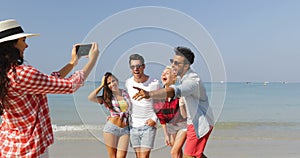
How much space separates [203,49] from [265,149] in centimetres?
552

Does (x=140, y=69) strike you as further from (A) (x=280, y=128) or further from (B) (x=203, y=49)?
(A) (x=280, y=128)

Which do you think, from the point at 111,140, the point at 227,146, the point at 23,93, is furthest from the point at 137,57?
the point at 227,146

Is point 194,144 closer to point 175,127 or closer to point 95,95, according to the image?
point 175,127

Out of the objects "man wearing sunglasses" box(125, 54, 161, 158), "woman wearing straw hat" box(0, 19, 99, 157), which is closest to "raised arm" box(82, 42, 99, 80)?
"woman wearing straw hat" box(0, 19, 99, 157)

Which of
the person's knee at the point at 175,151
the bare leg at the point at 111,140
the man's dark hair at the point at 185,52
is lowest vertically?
the person's knee at the point at 175,151

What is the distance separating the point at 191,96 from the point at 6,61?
185 cm

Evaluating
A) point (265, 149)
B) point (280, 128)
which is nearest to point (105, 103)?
point (265, 149)

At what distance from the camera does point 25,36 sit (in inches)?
77.1

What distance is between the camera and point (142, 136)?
12.9 ft

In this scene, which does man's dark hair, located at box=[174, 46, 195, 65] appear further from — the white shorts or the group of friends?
the white shorts

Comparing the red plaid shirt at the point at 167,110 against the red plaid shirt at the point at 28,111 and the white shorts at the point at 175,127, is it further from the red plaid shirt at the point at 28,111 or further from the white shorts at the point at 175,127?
the red plaid shirt at the point at 28,111

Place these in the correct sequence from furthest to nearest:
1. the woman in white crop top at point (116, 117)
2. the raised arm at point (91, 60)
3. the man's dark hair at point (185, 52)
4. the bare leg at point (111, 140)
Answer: the bare leg at point (111, 140), the woman in white crop top at point (116, 117), the man's dark hair at point (185, 52), the raised arm at point (91, 60)

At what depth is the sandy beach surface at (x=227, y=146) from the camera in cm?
680

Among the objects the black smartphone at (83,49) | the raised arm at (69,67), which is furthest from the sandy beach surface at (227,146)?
the black smartphone at (83,49)
